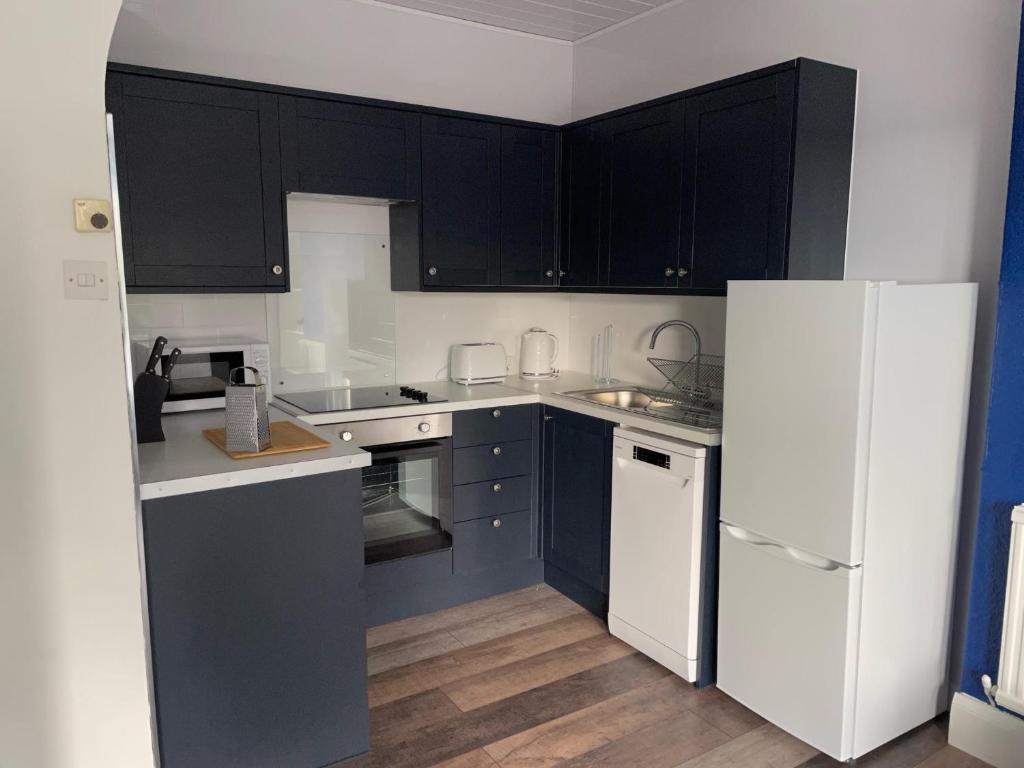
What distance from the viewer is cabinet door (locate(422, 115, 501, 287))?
3.32m

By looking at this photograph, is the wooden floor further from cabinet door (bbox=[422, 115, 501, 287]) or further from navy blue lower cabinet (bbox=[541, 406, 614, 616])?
cabinet door (bbox=[422, 115, 501, 287])

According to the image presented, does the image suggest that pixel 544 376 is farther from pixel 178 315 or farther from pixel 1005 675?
pixel 1005 675

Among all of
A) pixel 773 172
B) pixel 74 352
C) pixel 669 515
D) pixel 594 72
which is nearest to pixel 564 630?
pixel 669 515

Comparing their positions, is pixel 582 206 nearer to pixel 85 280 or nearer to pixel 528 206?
pixel 528 206

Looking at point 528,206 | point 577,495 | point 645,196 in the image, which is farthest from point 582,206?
point 577,495

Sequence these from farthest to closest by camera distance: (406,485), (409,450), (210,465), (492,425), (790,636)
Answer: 1. (492,425)
2. (406,485)
3. (409,450)
4. (790,636)
5. (210,465)

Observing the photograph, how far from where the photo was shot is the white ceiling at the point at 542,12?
348 centimetres

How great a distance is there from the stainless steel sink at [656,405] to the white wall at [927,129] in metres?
0.75

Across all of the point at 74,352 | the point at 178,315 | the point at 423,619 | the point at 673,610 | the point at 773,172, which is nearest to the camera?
the point at 74,352

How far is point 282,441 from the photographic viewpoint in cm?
233

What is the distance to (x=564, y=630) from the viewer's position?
3193 millimetres

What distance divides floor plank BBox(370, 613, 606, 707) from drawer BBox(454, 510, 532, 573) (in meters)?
0.39

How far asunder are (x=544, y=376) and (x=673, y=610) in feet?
A: 5.03

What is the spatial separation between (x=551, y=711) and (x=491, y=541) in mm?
959
